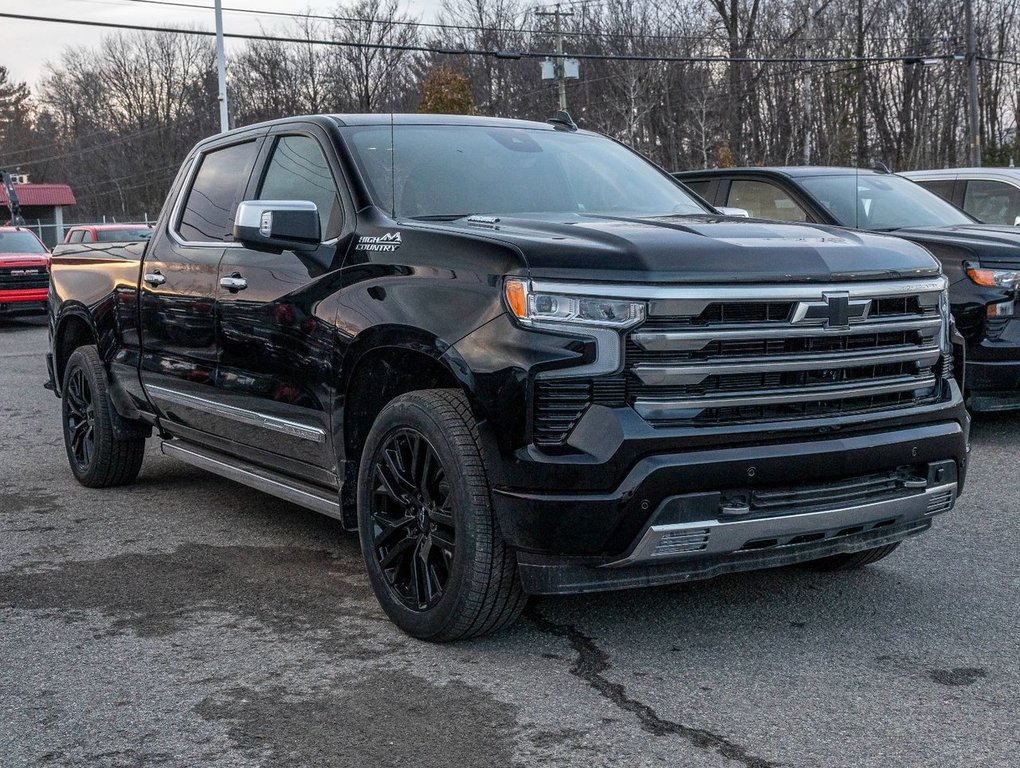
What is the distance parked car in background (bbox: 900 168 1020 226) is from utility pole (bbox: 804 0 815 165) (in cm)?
2971

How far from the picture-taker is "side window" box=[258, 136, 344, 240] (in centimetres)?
498

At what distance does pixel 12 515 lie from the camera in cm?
653

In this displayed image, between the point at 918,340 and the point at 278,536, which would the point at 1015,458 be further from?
the point at 278,536

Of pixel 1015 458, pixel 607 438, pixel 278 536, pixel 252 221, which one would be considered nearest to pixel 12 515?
pixel 278 536

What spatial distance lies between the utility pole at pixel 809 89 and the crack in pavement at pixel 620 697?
38.0m

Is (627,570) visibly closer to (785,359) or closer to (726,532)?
(726,532)

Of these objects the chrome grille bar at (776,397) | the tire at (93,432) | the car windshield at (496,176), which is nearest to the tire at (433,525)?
the chrome grille bar at (776,397)

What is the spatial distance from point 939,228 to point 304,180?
5386mm

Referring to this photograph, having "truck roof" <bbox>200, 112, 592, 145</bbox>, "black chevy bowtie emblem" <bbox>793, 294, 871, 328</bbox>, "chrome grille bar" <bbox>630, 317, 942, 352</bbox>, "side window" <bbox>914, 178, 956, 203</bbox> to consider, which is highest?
"truck roof" <bbox>200, 112, 592, 145</bbox>

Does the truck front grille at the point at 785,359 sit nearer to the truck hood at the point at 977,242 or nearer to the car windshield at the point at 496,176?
the car windshield at the point at 496,176

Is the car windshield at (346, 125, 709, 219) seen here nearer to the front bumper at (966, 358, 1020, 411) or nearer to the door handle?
the door handle

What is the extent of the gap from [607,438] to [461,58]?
5177 centimetres

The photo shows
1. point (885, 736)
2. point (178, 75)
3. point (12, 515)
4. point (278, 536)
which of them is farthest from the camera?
point (178, 75)

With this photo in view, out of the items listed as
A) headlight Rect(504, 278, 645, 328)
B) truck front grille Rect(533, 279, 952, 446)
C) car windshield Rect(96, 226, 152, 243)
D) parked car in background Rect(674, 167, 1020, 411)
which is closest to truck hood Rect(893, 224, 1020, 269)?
parked car in background Rect(674, 167, 1020, 411)
